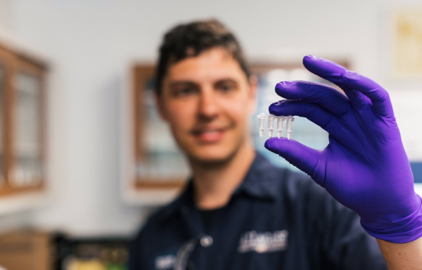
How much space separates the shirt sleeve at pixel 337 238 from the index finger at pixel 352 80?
1.20 feet

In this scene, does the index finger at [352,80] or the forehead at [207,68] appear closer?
the index finger at [352,80]

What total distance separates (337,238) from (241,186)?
34cm

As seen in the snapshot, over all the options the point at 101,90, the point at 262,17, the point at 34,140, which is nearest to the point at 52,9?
the point at 101,90

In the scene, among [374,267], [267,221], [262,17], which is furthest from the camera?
[262,17]

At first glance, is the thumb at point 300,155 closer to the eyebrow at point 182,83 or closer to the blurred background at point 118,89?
the eyebrow at point 182,83

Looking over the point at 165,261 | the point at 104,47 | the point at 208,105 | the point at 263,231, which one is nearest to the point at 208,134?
the point at 208,105

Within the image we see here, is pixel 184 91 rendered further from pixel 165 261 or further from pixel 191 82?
pixel 165 261

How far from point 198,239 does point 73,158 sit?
5.41 ft

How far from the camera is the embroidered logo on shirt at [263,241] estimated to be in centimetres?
109

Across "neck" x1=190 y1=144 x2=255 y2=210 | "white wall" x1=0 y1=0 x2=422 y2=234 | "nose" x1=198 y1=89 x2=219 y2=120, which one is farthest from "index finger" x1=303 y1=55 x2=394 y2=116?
"white wall" x1=0 y1=0 x2=422 y2=234

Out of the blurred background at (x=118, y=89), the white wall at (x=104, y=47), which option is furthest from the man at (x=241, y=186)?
the white wall at (x=104, y=47)

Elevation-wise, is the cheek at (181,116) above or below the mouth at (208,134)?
above

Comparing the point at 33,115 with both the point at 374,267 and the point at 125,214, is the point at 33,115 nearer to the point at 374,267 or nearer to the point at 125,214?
the point at 125,214

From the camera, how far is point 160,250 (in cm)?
126
